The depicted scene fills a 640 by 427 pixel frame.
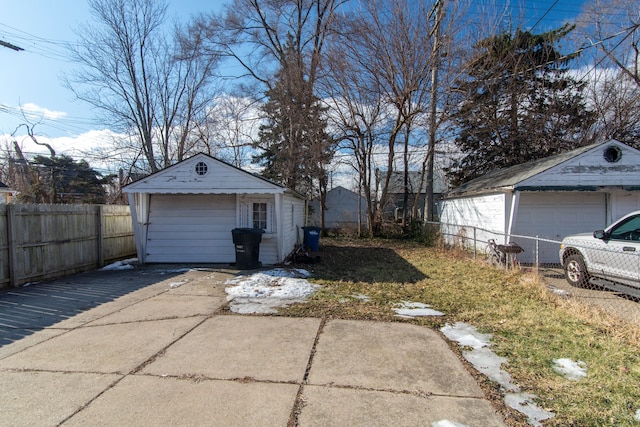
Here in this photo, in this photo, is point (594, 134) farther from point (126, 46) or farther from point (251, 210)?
point (126, 46)

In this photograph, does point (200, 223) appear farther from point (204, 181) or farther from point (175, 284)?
point (175, 284)

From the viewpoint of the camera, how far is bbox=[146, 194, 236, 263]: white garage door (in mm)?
10477

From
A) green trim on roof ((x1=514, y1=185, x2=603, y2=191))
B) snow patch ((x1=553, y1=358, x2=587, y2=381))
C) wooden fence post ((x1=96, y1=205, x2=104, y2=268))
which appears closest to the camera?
snow patch ((x1=553, y1=358, x2=587, y2=381))

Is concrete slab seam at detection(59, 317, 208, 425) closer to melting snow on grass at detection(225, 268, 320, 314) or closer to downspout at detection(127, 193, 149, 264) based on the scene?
melting snow on grass at detection(225, 268, 320, 314)

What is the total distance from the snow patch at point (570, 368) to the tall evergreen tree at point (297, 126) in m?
16.1

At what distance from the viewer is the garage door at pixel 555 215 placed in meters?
10.7

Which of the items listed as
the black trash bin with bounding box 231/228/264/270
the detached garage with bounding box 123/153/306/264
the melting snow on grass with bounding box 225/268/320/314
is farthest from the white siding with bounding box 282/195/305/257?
the melting snow on grass with bounding box 225/268/320/314

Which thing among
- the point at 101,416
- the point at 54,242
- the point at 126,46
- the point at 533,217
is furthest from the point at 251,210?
the point at 126,46

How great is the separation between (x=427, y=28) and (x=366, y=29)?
2851 mm

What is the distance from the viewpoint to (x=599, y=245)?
21.8ft

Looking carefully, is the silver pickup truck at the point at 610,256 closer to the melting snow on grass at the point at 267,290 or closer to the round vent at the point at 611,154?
the round vent at the point at 611,154

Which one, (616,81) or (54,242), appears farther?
(616,81)

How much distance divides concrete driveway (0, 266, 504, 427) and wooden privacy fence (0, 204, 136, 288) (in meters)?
2.11

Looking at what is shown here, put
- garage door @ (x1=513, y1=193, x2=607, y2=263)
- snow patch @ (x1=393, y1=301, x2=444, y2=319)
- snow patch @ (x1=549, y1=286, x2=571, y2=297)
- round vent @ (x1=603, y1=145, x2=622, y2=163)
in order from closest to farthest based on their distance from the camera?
snow patch @ (x1=393, y1=301, x2=444, y2=319) < snow patch @ (x1=549, y1=286, x2=571, y2=297) < round vent @ (x1=603, y1=145, x2=622, y2=163) < garage door @ (x1=513, y1=193, x2=607, y2=263)
